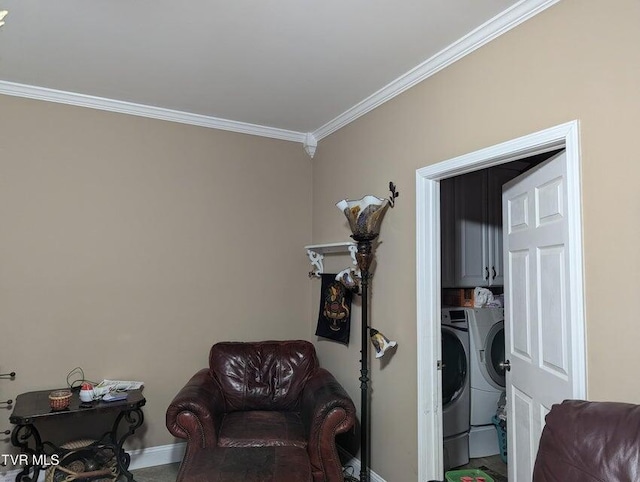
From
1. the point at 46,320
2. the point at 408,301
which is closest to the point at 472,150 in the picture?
the point at 408,301

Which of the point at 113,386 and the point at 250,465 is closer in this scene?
the point at 250,465

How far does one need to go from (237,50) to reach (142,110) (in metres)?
1.21

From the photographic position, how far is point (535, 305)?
213cm

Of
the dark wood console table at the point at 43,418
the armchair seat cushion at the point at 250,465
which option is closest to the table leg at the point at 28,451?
the dark wood console table at the point at 43,418

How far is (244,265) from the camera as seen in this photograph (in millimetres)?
3602

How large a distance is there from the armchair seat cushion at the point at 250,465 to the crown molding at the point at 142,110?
238 centimetres

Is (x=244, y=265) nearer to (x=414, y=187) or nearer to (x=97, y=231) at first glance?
(x=97, y=231)

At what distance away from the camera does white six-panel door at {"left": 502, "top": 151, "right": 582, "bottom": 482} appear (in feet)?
6.20

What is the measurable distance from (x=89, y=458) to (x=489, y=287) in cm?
319

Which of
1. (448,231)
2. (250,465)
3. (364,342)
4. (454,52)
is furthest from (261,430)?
(454,52)

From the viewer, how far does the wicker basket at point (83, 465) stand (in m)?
2.62

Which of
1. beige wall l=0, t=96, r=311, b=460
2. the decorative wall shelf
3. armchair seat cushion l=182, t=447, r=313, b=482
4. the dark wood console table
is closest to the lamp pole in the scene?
armchair seat cushion l=182, t=447, r=313, b=482

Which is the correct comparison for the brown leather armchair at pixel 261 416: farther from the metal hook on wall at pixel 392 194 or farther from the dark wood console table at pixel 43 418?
the metal hook on wall at pixel 392 194

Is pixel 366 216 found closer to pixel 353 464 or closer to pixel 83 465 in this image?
pixel 353 464
